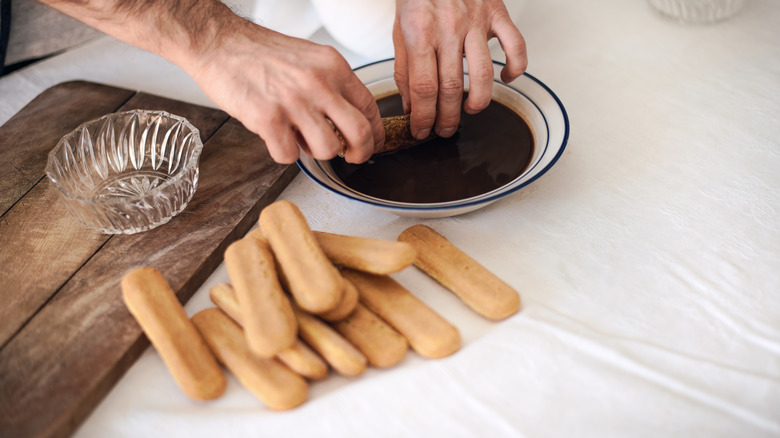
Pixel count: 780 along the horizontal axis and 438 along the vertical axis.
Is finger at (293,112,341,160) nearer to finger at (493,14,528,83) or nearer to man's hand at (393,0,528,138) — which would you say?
man's hand at (393,0,528,138)

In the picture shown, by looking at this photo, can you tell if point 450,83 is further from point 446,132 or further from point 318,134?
point 318,134

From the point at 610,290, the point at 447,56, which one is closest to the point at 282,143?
the point at 447,56

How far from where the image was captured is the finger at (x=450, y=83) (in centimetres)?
83

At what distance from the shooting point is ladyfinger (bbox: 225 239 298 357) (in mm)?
591

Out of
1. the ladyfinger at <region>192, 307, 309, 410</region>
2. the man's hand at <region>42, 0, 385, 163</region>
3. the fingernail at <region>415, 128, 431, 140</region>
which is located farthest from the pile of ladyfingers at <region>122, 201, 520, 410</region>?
the fingernail at <region>415, 128, 431, 140</region>

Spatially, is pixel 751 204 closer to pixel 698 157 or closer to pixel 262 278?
pixel 698 157

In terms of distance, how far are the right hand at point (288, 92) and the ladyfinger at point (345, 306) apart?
18 centimetres

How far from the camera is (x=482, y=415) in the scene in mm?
591

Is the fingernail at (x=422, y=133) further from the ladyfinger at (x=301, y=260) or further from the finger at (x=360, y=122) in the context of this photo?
the ladyfinger at (x=301, y=260)

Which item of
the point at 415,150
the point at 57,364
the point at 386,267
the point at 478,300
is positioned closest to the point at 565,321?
the point at 478,300

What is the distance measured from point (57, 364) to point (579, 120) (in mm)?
802

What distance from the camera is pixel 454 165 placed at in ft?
2.69

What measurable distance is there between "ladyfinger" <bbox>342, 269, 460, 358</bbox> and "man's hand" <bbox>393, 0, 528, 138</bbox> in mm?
253

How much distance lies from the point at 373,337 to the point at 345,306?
0.04 metres
